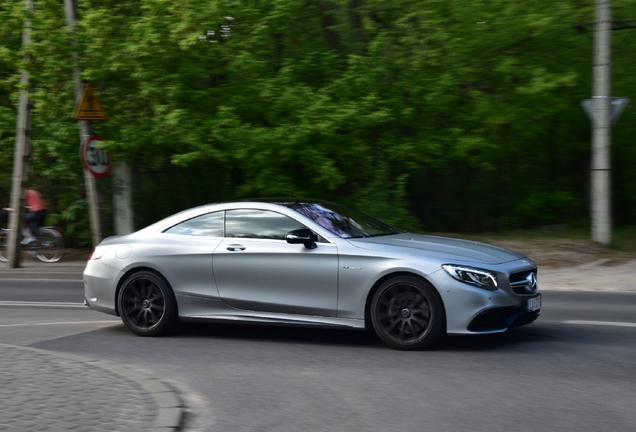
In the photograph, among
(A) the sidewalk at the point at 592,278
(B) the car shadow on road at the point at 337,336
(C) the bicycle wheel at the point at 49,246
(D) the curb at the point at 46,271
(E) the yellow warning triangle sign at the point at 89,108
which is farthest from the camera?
(C) the bicycle wheel at the point at 49,246

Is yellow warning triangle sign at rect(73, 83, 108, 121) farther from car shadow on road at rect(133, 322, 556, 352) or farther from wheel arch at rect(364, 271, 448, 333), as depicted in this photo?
wheel arch at rect(364, 271, 448, 333)

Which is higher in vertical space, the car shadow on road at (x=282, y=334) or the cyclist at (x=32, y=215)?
the cyclist at (x=32, y=215)

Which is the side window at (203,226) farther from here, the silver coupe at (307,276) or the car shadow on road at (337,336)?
the car shadow on road at (337,336)

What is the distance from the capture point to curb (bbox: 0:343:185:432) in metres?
5.69

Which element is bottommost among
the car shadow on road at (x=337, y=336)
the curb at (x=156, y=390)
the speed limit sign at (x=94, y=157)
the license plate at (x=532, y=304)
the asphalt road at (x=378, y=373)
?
the asphalt road at (x=378, y=373)

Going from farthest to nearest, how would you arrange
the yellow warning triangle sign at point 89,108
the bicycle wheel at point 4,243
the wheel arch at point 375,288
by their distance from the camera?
the bicycle wheel at point 4,243
the yellow warning triangle sign at point 89,108
the wheel arch at point 375,288

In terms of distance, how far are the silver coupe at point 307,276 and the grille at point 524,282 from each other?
12mm

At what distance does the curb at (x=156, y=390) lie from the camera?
18.7 feet

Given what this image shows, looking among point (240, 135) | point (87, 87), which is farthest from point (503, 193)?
point (87, 87)

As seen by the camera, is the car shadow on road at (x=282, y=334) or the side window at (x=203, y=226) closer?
the car shadow on road at (x=282, y=334)

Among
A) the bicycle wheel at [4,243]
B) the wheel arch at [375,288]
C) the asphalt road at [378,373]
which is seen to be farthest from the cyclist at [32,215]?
the wheel arch at [375,288]

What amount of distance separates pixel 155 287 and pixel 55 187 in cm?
1386

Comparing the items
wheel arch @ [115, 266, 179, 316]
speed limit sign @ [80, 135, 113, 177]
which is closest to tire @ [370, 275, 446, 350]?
wheel arch @ [115, 266, 179, 316]

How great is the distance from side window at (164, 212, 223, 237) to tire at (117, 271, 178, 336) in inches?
21.1
